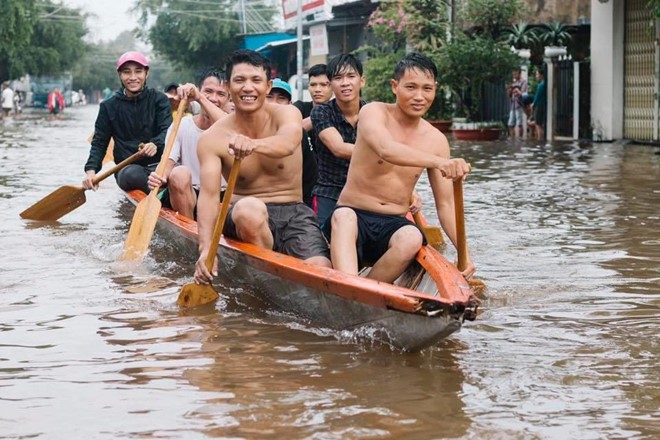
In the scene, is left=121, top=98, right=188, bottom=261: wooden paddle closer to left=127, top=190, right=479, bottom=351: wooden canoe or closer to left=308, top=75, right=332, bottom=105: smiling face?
left=308, top=75, right=332, bottom=105: smiling face

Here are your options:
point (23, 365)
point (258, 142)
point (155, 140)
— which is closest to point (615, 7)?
point (155, 140)

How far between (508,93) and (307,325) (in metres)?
18.2

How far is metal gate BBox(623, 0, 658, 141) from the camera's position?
18.8 meters

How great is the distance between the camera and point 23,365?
5125 mm

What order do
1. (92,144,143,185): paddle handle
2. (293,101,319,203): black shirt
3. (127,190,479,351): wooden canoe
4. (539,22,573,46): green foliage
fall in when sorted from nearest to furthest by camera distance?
(127,190,479,351): wooden canoe → (293,101,319,203): black shirt → (92,144,143,185): paddle handle → (539,22,573,46): green foliage

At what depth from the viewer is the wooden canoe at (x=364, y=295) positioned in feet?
15.4

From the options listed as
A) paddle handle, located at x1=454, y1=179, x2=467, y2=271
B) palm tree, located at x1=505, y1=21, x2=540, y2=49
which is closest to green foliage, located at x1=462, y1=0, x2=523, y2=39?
palm tree, located at x1=505, y1=21, x2=540, y2=49

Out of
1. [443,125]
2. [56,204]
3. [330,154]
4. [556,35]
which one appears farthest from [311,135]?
[443,125]

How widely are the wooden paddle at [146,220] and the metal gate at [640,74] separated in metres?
12.0

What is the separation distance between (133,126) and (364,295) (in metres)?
5.65

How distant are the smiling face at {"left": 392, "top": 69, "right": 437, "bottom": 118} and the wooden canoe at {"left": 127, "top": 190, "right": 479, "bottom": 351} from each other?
72 centimetres

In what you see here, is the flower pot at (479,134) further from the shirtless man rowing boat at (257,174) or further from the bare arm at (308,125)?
the shirtless man rowing boat at (257,174)

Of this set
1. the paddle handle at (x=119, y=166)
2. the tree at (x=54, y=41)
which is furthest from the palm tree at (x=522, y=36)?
the tree at (x=54, y=41)

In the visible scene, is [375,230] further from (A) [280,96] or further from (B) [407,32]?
(B) [407,32]
